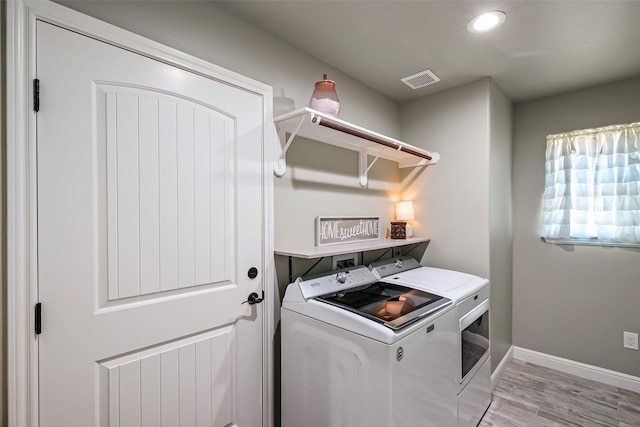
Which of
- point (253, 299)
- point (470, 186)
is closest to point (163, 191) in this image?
point (253, 299)

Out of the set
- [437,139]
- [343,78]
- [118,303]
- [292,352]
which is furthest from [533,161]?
[118,303]

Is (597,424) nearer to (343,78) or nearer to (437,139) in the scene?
(437,139)

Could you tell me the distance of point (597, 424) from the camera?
6.47 feet

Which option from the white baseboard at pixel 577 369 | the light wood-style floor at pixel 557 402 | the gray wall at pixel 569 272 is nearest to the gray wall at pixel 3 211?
the light wood-style floor at pixel 557 402

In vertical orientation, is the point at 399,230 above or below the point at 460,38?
below

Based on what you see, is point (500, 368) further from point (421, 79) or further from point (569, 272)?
point (421, 79)

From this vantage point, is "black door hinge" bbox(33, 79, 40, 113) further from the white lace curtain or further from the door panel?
the white lace curtain

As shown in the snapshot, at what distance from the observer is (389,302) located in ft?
5.17

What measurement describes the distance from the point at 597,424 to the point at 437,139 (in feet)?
7.30

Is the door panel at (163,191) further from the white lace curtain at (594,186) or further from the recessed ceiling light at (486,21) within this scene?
the white lace curtain at (594,186)

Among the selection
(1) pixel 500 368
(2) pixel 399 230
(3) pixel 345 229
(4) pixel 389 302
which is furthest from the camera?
(1) pixel 500 368

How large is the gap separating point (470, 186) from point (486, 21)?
113 centimetres

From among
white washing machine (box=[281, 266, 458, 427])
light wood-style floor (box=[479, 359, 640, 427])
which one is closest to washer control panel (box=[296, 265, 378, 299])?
white washing machine (box=[281, 266, 458, 427])

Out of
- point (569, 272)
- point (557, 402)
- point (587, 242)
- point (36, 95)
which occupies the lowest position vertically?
point (557, 402)
